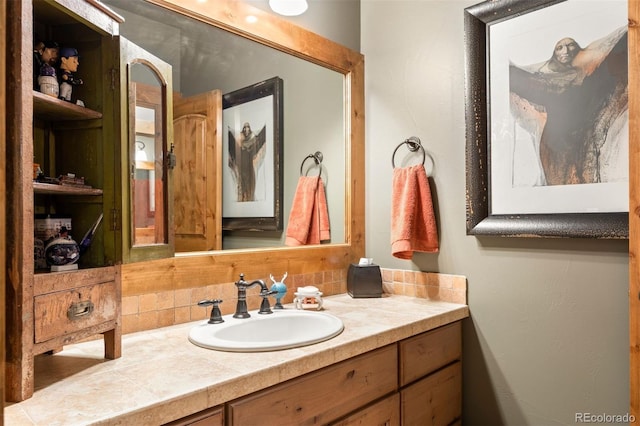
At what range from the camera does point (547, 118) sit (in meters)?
1.65

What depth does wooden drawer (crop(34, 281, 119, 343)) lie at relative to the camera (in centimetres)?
93

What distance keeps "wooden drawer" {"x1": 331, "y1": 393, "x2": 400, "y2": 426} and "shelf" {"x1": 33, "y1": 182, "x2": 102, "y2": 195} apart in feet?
3.01

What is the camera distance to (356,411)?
53.6 inches

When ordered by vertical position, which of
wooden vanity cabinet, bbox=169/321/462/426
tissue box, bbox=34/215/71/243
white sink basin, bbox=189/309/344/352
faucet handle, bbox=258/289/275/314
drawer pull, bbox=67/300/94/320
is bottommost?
wooden vanity cabinet, bbox=169/321/462/426

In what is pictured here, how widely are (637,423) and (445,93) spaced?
1370 millimetres

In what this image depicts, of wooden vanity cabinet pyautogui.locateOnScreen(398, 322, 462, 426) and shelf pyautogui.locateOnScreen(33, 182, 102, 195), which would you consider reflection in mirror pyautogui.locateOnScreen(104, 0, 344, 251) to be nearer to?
shelf pyautogui.locateOnScreen(33, 182, 102, 195)

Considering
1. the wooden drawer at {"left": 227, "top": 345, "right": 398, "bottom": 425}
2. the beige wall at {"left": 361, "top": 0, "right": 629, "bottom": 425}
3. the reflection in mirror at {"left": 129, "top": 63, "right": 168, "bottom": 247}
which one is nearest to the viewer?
the wooden drawer at {"left": 227, "top": 345, "right": 398, "bottom": 425}

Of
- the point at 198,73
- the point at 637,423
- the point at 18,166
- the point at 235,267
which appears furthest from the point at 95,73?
the point at 637,423

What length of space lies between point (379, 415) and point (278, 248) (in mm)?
777

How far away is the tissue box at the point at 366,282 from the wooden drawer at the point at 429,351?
37cm

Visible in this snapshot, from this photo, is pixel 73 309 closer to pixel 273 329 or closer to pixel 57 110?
pixel 57 110

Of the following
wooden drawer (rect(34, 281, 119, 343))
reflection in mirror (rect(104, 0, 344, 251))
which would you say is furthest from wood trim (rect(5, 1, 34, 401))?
reflection in mirror (rect(104, 0, 344, 251))

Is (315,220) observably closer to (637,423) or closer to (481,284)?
(481,284)

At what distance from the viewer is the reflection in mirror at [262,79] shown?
1506mm
